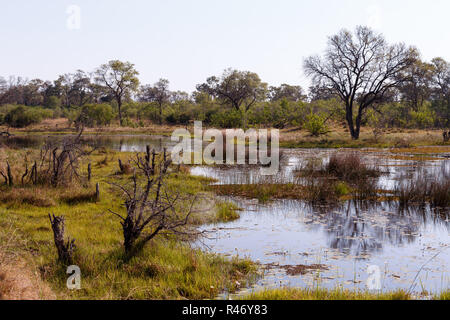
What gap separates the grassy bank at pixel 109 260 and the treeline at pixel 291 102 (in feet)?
107

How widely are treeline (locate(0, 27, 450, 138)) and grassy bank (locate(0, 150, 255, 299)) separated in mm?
32557

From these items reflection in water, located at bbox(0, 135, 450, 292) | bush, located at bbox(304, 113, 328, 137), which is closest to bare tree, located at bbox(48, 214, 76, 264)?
reflection in water, located at bbox(0, 135, 450, 292)

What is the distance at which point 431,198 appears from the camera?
47.6ft

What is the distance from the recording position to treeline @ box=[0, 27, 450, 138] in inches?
1644

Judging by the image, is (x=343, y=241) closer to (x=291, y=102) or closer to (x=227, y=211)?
(x=227, y=211)

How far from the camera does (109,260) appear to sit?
24.7 feet

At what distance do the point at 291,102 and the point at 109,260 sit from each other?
69780 millimetres

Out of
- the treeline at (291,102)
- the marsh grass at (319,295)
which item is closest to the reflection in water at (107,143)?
the treeline at (291,102)

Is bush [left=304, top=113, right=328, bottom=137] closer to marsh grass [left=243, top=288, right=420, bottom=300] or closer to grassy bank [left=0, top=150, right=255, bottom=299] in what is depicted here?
grassy bank [left=0, top=150, right=255, bottom=299]

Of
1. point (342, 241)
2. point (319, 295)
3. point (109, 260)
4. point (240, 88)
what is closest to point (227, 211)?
point (342, 241)
